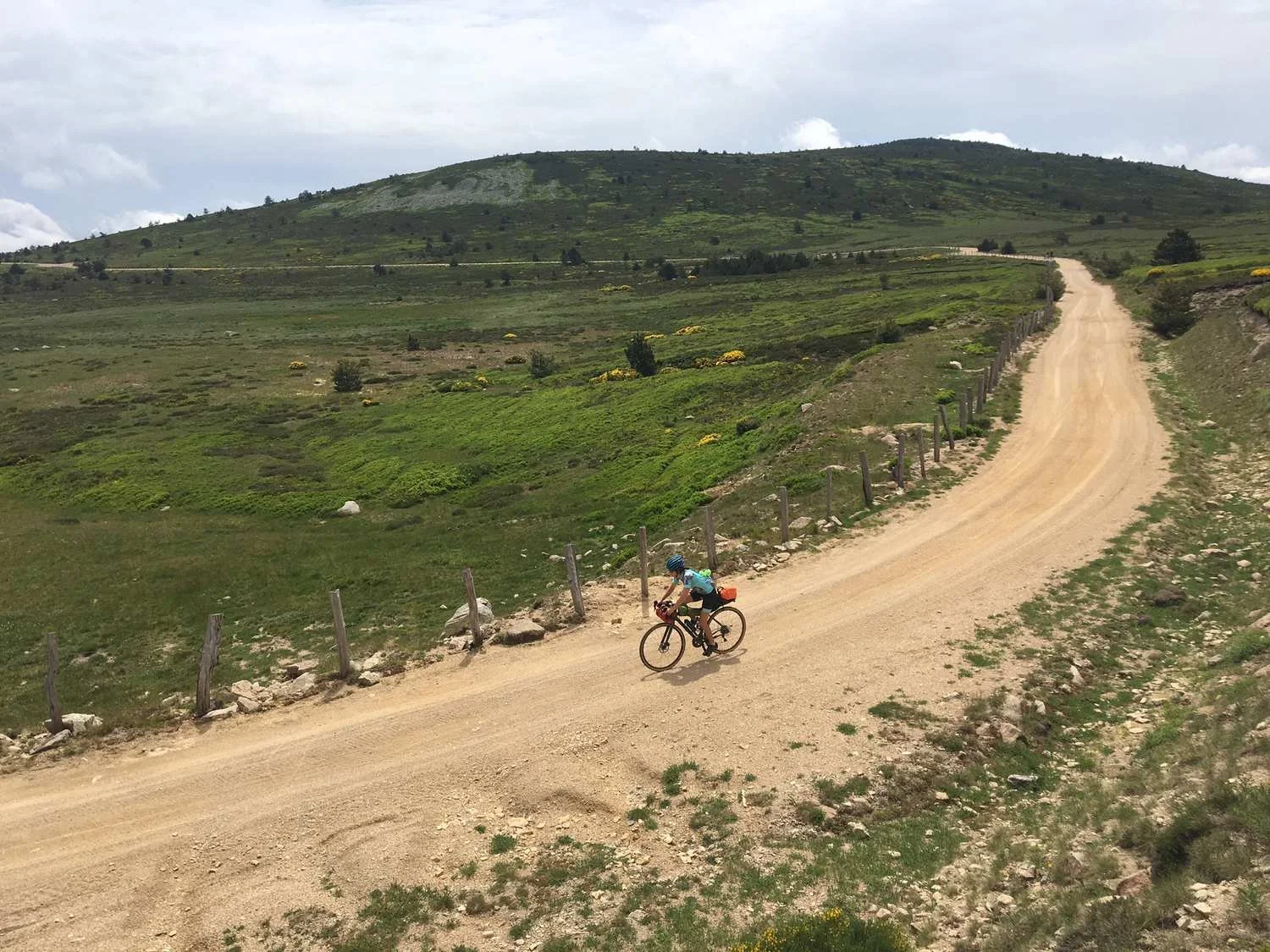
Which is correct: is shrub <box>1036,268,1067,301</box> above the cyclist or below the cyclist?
above

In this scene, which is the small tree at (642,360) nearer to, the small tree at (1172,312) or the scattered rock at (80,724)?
the small tree at (1172,312)

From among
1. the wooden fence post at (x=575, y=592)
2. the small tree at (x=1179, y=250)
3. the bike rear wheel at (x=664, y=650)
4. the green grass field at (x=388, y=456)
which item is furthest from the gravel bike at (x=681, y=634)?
the small tree at (x=1179, y=250)

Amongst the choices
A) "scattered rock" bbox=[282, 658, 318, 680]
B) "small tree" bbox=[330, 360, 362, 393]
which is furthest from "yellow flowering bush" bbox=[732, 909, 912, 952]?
"small tree" bbox=[330, 360, 362, 393]

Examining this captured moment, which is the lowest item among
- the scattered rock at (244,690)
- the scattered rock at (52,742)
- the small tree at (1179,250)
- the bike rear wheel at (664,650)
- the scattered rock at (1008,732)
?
the scattered rock at (1008,732)

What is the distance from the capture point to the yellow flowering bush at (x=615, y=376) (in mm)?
70562

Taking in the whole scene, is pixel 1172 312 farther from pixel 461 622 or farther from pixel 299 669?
pixel 299 669

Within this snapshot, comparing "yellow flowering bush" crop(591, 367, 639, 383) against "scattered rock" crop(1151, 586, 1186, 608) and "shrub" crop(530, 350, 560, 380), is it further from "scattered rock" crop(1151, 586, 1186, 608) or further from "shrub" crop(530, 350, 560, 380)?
"scattered rock" crop(1151, 586, 1186, 608)

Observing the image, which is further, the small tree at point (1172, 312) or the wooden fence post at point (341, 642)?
the small tree at point (1172, 312)

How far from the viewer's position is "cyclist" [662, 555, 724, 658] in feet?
60.9

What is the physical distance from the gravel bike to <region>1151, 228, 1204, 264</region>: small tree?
10082 cm

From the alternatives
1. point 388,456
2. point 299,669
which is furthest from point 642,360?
point 299,669

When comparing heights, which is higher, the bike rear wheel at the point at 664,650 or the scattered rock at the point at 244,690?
the bike rear wheel at the point at 664,650

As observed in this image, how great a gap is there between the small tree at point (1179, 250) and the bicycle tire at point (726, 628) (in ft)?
330

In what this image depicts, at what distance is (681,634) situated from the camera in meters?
19.1
